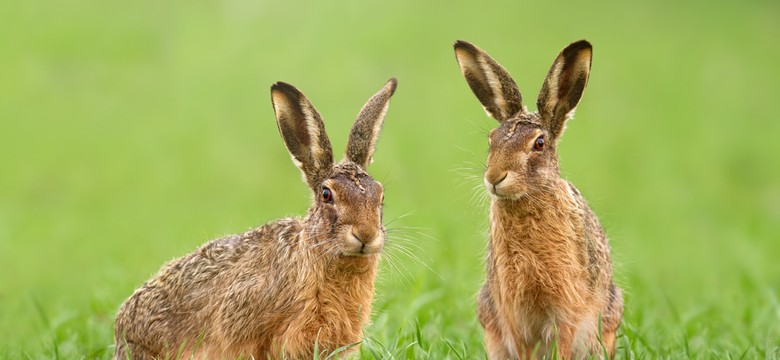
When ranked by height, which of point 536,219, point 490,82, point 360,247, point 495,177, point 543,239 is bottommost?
point 543,239

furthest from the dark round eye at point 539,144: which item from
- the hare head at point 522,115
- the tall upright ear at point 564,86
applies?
the tall upright ear at point 564,86

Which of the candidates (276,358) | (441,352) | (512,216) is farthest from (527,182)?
(276,358)

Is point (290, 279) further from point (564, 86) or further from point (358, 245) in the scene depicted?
point (564, 86)

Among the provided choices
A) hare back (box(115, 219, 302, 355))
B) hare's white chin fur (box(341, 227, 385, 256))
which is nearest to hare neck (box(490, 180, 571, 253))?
hare's white chin fur (box(341, 227, 385, 256))

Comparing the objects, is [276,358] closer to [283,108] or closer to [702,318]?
[283,108]

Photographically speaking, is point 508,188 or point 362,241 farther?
point 508,188

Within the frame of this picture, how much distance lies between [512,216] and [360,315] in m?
1.03

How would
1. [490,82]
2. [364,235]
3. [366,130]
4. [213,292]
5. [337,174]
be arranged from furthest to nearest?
[490,82]
[366,130]
[213,292]
[337,174]
[364,235]

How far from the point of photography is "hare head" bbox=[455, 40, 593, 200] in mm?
6062

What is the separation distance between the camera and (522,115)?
21.0 ft

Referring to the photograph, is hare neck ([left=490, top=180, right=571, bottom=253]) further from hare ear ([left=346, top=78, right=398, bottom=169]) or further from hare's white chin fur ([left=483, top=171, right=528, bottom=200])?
hare ear ([left=346, top=78, right=398, bottom=169])

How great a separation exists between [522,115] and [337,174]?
3.83ft

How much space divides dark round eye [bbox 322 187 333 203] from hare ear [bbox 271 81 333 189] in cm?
22

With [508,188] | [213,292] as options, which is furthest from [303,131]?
[508,188]
